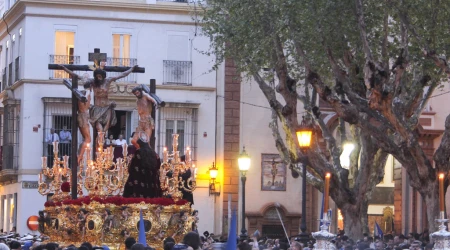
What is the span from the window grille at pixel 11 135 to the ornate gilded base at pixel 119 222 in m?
21.4

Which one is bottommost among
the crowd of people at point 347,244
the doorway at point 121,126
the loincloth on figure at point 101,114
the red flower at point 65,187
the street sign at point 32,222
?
the crowd of people at point 347,244

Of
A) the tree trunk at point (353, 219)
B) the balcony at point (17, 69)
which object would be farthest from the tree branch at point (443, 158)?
the balcony at point (17, 69)

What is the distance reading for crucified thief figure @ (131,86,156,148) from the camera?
22.6m

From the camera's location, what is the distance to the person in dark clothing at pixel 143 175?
72.4 feet

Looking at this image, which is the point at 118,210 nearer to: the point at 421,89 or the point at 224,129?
the point at 421,89

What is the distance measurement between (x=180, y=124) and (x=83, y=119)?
18.4m

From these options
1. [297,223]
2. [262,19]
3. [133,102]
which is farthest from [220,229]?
[262,19]

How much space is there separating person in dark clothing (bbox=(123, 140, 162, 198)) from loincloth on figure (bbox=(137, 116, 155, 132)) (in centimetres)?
67

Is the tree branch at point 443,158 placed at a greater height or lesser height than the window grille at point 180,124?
lesser

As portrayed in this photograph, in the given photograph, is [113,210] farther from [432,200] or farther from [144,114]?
[432,200]

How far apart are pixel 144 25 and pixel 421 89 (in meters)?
14.6

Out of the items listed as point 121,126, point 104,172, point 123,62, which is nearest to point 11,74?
point 123,62

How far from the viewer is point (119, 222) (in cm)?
2158

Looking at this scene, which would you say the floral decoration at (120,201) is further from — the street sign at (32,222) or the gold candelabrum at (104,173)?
the street sign at (32,222)
